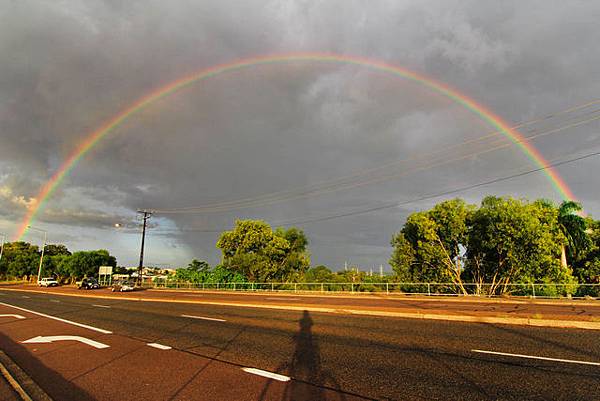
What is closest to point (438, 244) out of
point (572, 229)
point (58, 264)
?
point (572, 229)

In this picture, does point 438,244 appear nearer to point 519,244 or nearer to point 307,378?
point 519,244

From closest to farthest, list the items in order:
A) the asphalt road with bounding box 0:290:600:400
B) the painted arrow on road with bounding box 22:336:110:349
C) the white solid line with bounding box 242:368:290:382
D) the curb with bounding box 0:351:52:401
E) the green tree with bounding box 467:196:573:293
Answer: the asphalt road with bounding box 0:290:600:400
the curb with bounding box 0:351:52:401
the white solid line with bounding box 242:368:290:382
the painted arrow on road with bounding box 22:336:110:349
the green tree with bounding box 467:196:573:293

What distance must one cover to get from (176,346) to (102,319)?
8999 mm

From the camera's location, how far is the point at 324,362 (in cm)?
786

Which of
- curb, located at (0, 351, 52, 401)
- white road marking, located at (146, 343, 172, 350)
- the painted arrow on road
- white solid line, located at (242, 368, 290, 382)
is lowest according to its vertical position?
the painted arrow on road

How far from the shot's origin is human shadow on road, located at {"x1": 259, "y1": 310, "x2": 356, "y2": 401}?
227 inches

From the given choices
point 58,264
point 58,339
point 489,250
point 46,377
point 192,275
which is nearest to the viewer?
point 46,377

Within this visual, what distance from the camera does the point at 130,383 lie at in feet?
21.9

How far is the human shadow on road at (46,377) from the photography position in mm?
6113

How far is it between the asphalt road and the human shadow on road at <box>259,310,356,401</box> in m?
0.02

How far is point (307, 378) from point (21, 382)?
5466 mm

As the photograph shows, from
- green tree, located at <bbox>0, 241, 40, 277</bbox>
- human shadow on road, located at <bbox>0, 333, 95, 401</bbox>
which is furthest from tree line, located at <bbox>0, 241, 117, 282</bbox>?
human shadow on road, located at <bbox>0, 333, 95, 401</bbox>

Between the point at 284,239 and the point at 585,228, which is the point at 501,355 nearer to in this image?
the point at 585,228

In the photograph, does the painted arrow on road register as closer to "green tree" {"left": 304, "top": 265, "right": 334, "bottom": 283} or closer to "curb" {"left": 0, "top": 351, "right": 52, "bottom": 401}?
"curb" {"left": 0, "top": 351, "right": 52, "bottom": 401}
